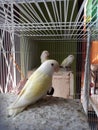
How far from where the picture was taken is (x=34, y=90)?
42 centimetres

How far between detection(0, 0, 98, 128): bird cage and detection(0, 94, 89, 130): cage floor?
49 millimetres

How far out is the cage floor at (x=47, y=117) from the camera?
1.20 ft

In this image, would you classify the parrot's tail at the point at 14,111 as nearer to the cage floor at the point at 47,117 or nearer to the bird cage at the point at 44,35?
the cage floor at the point at 47,117

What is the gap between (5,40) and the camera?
0.99 meters

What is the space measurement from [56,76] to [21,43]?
323 millimetres

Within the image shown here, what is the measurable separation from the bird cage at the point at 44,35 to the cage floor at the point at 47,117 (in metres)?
0.05

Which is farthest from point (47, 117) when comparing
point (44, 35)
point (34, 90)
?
point (44, 35)

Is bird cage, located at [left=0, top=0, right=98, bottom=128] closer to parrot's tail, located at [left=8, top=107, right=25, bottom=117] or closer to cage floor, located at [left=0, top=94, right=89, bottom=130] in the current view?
cage floor, located at [left=0, top=94, right=89, bottom=130]

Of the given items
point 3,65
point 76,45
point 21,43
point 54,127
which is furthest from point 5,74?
point 76,45

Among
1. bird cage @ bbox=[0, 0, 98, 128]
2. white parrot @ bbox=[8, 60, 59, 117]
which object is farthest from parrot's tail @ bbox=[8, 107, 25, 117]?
bird cage @ bbox=[0, 0, 98, 128]

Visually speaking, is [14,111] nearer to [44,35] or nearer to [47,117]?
[47,117]

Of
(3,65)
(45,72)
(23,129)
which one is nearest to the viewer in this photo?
(23,129)

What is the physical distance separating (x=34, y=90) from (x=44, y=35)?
50 centimetres

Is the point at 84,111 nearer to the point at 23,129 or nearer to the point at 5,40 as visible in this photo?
the point at 23,129
